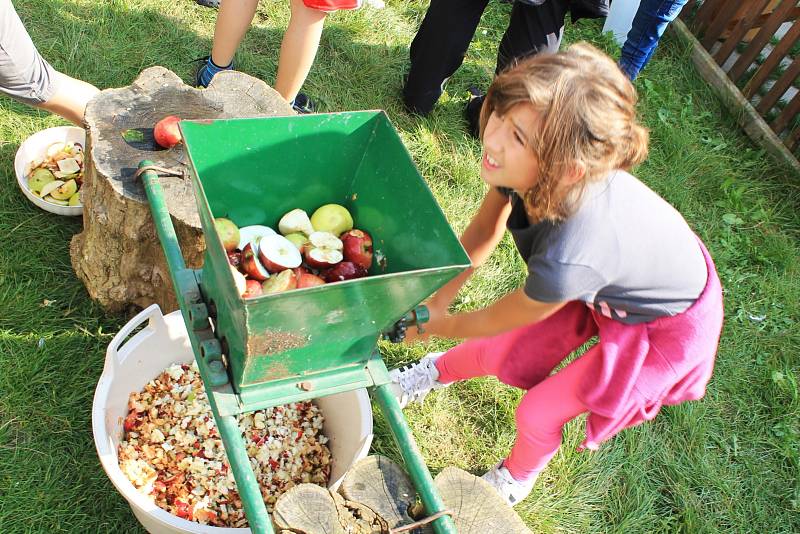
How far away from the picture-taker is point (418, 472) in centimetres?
164

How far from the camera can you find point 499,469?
94.9 inches

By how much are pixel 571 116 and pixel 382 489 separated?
97cm

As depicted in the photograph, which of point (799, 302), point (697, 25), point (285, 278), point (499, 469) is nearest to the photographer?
point (285, 278)

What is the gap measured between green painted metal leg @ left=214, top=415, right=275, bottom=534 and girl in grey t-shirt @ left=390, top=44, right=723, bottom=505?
63 cm

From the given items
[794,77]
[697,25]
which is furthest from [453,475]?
[697,25]

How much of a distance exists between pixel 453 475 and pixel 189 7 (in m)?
3.00

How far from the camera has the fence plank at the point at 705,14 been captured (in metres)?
4.83

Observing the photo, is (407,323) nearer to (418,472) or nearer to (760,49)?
(418,472)

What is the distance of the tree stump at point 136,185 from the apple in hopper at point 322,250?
408mm

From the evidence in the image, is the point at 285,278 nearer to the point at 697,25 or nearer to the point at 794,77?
the point at 794,77

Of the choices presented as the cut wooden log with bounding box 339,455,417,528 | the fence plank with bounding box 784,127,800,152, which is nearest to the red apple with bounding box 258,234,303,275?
the cut wooden log with bounding box 339,455,417,528

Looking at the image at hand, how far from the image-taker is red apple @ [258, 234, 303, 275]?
1.89 metres

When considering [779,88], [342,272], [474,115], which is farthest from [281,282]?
[779,88]

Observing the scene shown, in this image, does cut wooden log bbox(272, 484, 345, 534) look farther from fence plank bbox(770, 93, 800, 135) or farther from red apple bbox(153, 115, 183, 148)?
fence plank bbox(770, 93, 800, 135)
